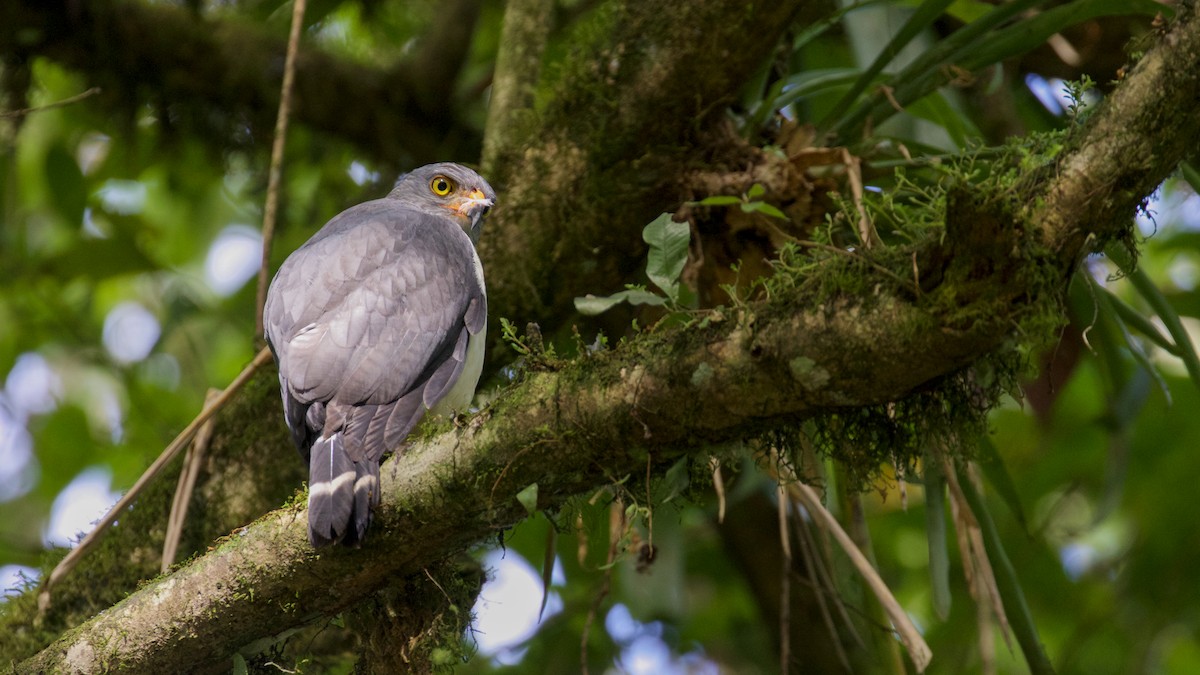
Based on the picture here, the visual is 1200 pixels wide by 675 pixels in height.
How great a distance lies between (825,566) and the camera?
13.1 feet

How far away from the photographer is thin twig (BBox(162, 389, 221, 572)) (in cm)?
353

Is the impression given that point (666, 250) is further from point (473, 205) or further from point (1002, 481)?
point (1002, 481)

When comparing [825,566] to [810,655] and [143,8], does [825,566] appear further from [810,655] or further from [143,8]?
[143,8]

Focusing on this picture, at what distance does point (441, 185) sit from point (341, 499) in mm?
2140

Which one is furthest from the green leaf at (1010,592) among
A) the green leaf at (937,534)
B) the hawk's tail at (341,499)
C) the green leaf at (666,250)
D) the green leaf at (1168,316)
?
the hawk's tail at (341,499)

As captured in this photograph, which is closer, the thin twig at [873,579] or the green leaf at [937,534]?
the thin twig at [873,579]

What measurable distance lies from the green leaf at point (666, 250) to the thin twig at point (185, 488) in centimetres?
187

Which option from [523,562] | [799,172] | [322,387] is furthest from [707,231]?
[523,562]

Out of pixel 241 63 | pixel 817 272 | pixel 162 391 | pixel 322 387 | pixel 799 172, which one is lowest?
pixel 162 391

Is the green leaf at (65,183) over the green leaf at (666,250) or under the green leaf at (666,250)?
under

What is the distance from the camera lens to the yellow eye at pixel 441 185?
4.29 m

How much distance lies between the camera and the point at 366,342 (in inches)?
121

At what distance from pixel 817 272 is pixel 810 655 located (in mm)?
3500

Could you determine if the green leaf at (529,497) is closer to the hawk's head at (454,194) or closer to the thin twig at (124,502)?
the thin twig at (124,502)
